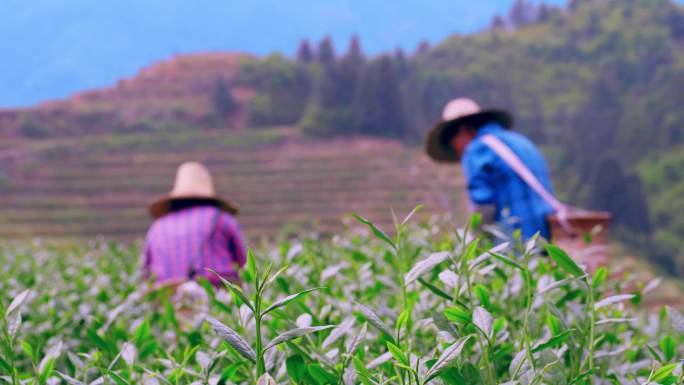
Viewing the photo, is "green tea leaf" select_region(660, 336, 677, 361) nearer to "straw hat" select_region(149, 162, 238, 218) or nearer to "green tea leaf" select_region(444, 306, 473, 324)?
"green tea leaf" select_region(444, 306, 473, 324)

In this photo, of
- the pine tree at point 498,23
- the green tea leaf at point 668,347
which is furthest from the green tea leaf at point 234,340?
the pine tree at point 498,23

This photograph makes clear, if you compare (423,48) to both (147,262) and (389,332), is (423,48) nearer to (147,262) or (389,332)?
(147,262)

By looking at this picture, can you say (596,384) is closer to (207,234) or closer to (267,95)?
(207,234)

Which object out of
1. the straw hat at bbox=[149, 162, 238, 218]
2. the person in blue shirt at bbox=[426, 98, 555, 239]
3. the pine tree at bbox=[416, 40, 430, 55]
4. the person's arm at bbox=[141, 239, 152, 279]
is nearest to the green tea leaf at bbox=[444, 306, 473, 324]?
the person in blue shirt at bbox=[426, 98, 555, 239]

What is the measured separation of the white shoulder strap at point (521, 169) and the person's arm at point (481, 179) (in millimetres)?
31

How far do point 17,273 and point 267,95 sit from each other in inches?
1462

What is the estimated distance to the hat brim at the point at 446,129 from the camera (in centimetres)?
298

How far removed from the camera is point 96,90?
38.5 metres

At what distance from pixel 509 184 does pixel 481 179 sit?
0.09 metres

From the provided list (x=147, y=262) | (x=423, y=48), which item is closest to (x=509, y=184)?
(x=147, y=262)

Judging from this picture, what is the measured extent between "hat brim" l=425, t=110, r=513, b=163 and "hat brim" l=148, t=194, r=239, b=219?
34.5 inches

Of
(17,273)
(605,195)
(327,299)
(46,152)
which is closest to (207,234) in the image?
(17,273)

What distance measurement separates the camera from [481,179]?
2680 mm

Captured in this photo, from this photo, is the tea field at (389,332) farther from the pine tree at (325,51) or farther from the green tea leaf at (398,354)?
the pine tree at (325,51)
